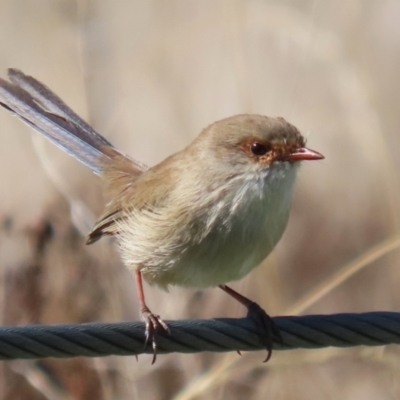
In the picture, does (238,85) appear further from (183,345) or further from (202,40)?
(183,345)

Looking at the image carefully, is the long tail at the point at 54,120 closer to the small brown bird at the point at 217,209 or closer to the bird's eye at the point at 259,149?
the small brown bird at the point at 217,209

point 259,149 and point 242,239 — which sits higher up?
point 259,149

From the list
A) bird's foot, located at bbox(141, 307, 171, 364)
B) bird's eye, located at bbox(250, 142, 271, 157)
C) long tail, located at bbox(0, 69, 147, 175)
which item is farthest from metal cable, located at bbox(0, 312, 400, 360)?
long tail, located at bbox(0, 69, 147, 175)

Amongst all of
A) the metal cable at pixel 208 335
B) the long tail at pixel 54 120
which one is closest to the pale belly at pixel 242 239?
the metal cable at pixel 208 335

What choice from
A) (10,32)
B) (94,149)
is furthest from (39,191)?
(10,32)

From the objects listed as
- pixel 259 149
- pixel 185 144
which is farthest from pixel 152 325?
pixel 185 144

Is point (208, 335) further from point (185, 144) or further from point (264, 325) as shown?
point (185, 144)
